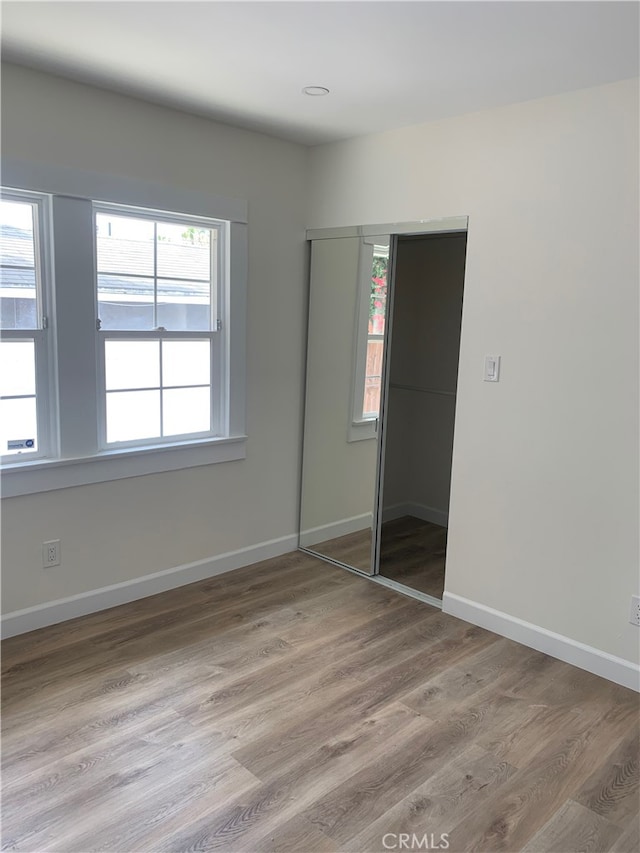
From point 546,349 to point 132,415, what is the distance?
2.00 meters

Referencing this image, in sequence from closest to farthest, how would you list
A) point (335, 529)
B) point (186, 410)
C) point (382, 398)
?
point (186, 410) → point (382, 398) → point (335, 529)

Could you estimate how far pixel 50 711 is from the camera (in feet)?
8.09

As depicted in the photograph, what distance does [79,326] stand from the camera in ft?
9.81

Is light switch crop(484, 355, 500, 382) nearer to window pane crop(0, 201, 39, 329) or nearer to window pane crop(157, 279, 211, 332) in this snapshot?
window pane crop(157, 279, 211, 332)

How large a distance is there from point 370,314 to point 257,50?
1.54 metres

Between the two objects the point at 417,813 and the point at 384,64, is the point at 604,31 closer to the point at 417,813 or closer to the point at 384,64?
the point at 384,64

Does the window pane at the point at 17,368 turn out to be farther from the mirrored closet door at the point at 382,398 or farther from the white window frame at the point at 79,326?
the mirrored closet door at the point at 382,398

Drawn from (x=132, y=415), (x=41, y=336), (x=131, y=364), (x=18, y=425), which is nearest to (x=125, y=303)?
(x=131, y=364)

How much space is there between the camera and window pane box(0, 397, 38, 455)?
2869 mm

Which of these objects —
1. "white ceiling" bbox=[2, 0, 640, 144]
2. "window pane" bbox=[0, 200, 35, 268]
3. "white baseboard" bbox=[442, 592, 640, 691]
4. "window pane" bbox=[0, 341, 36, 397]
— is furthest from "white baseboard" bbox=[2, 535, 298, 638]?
"white ceiling" bbox=[2, 0, 640, 144]

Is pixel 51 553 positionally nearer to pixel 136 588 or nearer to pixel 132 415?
pixel 136 588

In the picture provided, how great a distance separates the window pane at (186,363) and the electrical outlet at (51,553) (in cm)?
94

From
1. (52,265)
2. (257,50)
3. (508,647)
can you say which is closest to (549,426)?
(508,647)

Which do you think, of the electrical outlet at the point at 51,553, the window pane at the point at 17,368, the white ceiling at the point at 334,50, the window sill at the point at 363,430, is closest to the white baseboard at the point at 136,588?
the electrical outlet at the point at 51,553
